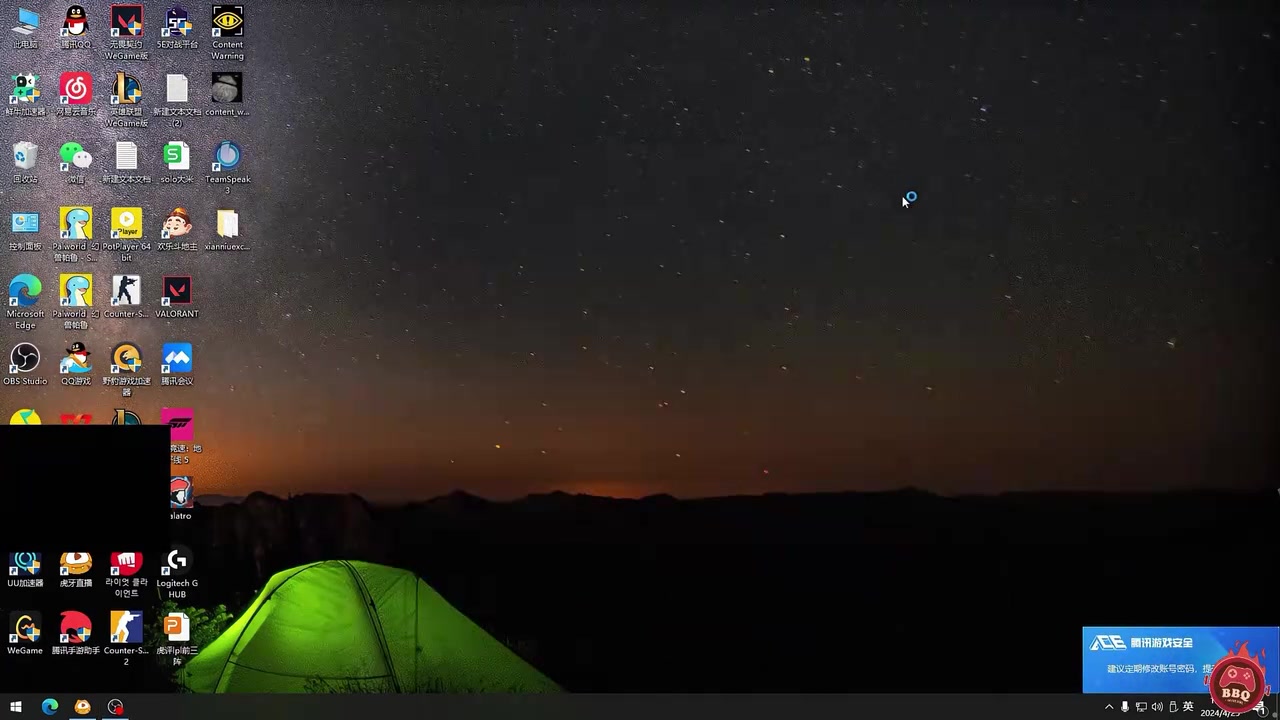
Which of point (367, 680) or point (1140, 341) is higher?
point (1140, 341)

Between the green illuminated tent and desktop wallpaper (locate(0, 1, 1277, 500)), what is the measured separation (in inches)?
11.1

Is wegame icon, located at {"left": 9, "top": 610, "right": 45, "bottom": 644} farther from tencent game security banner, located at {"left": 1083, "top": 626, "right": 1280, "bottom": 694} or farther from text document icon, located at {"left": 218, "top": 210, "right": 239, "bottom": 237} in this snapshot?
tencent game security banner, located at {"left": 1083, "top": 626, "right": 1280, "bottom": 694}

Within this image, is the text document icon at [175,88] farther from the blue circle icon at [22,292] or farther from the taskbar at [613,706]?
the taskbar at [613,706]

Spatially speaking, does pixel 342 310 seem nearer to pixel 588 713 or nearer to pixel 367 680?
pixel 367 680

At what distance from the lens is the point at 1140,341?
237 cm

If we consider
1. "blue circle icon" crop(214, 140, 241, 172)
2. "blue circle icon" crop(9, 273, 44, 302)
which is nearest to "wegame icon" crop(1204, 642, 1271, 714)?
"blue circle icon" crop(214, 140, 241, 172)

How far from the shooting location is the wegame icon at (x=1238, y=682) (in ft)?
7.58

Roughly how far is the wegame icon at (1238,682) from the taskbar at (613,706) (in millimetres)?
21

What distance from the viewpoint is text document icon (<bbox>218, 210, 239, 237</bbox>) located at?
2.34m

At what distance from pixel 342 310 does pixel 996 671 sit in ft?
6.61

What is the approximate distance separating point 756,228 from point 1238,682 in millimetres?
1753

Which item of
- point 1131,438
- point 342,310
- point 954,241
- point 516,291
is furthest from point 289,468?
point 1131,438
